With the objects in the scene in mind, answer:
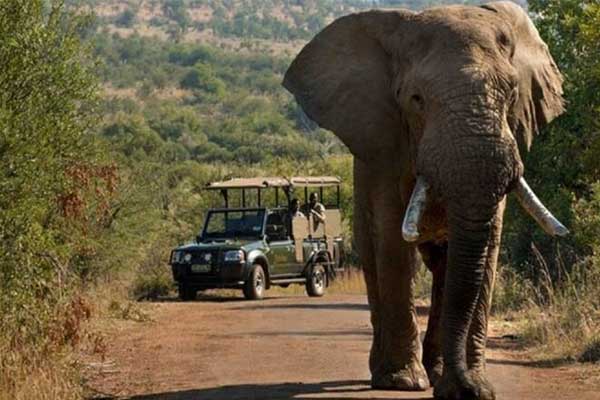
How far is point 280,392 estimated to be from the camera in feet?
39.3

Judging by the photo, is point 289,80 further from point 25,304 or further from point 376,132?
point 25,304

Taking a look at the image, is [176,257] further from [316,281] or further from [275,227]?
[316,281]

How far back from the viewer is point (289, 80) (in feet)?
42.1

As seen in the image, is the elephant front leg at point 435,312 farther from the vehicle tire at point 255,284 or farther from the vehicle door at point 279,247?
the vehicle door at point 279,247

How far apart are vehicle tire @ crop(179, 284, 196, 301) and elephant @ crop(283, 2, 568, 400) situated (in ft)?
50.2

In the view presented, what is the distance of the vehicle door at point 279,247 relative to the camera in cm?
2862

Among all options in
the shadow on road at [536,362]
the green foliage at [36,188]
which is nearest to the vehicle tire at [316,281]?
the green foliage at [36,188]

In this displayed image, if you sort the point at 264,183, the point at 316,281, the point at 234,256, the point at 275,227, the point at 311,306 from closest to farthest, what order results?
the point at 311,306
the point at 234,256
the point at 275,227
the point at 264,183
the point at 316,281

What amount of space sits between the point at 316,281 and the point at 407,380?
718 inches

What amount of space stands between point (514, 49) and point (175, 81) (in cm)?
10810

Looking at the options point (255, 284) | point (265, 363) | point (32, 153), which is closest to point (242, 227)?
point (255, 284)

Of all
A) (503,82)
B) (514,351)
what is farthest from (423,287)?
(503,82)

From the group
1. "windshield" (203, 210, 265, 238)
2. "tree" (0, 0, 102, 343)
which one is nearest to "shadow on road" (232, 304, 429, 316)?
"windshield" (203, 210, 265, 238)

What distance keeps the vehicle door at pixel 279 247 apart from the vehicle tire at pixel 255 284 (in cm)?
35
